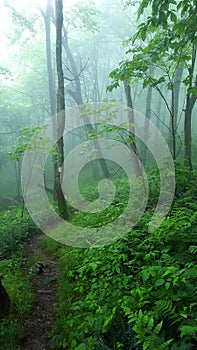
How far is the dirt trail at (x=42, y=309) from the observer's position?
11.5 ft

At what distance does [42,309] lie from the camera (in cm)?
422

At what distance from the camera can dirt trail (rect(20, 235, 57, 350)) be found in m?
3.51

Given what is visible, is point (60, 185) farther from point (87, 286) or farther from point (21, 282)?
point (87, 286)

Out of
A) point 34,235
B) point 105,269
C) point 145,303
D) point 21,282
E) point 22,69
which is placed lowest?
point 34,235

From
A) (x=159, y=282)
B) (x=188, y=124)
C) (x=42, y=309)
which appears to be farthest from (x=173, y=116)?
(x=42, y=309)

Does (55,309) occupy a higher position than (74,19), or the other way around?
(74,19)

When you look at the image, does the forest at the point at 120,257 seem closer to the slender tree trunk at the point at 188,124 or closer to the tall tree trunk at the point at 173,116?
the slender tree trunk at the point at 188,124

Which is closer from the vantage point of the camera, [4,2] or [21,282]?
[21,282]

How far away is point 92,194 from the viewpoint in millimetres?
11375

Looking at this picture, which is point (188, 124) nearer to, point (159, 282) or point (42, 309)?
point (159, 282)

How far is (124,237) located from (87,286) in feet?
3.59

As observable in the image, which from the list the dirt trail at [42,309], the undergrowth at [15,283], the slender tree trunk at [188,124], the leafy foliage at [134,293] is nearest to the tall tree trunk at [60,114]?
the undergrowth at [15,283]

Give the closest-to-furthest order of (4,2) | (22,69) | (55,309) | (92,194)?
(55,309) → (92,194) → (4,2) → (22,69)

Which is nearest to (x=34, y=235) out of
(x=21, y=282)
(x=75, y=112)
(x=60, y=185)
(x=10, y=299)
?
(x=60, y=185)
